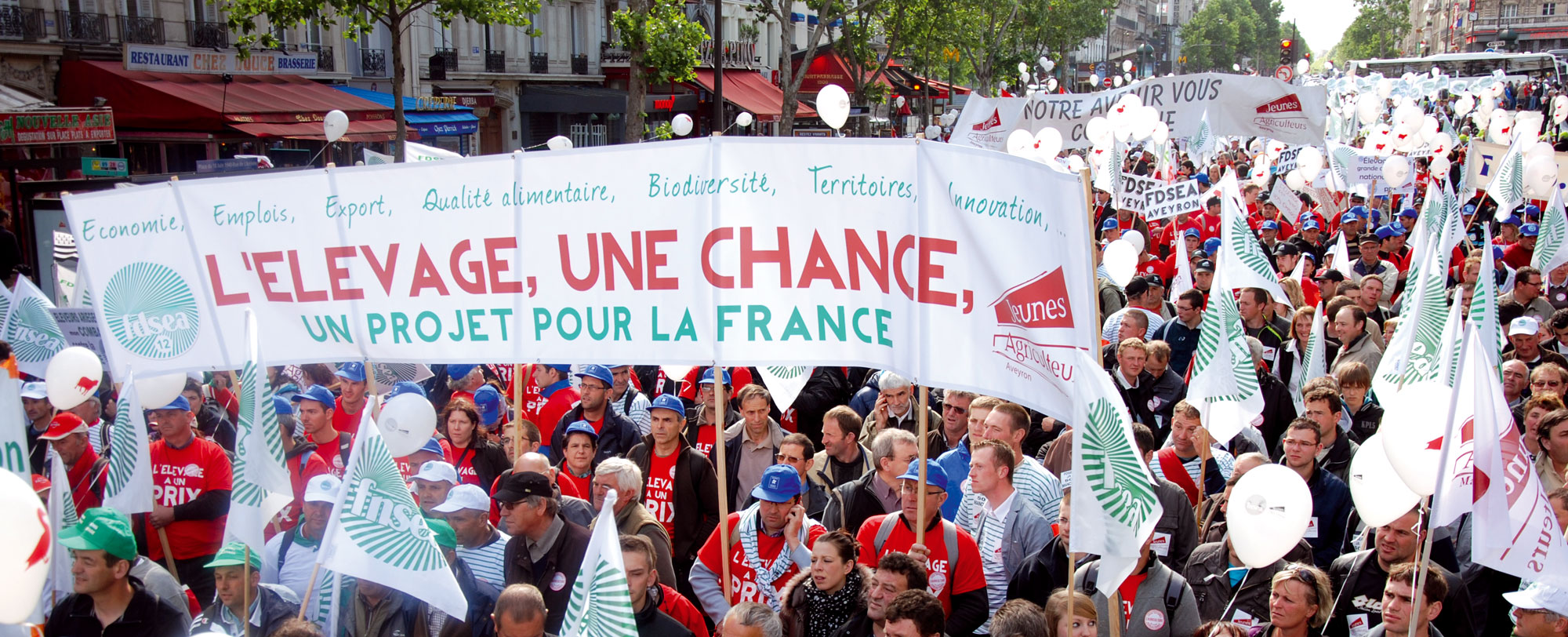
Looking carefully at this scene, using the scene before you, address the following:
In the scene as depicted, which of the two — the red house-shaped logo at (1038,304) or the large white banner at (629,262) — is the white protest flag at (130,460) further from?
the red house-shaped logo at (1038,304)

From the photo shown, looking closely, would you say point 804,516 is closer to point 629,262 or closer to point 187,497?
point 629,262

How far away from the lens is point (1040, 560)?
511 cm

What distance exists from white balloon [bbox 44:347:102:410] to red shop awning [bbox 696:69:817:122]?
3037 centimetres

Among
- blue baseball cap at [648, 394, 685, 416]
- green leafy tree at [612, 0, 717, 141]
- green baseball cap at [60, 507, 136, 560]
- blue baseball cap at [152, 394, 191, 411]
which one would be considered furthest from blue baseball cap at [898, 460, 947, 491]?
green leafy tree at [612, 0, 717, 141]

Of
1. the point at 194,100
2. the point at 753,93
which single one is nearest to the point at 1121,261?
the point at 194,100

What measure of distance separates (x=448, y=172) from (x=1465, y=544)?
175 inches

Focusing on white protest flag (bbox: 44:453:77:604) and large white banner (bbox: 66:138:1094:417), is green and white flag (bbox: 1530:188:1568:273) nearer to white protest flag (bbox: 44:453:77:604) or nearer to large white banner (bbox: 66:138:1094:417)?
large white banner (bbox: 66:138:1094:417)

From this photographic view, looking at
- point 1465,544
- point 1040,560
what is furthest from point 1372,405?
point 1040,560

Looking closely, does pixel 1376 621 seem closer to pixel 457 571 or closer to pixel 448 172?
pixel 457 571

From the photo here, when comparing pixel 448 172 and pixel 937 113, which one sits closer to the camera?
pixel 448 172

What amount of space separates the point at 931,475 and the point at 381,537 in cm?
226

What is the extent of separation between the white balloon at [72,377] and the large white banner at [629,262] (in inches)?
33.8

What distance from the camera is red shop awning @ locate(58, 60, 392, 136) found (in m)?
20.4

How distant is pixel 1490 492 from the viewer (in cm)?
434
